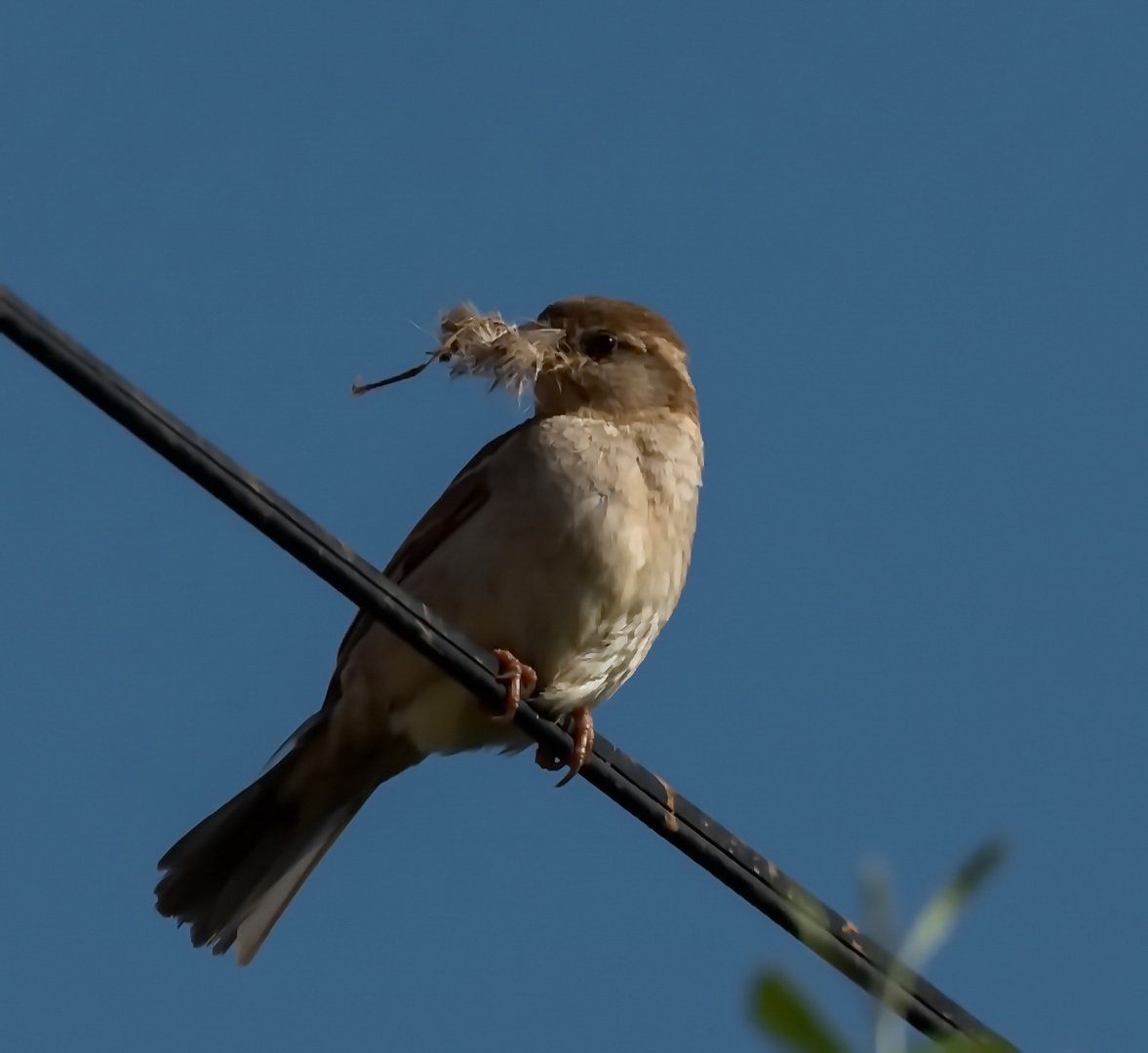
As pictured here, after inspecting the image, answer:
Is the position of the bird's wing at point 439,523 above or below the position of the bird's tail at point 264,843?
above

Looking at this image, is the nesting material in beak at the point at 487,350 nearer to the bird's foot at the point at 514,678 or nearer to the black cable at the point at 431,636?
the bird's foot at the point at 514,678

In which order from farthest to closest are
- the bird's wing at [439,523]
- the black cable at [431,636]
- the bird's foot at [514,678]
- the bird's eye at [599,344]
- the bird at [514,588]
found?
the bird's eye at [599,344] → the bird's wing at [439,523] → the bird at [514,588] → the bird's foot at [514,678] → the black cable at [431,636]

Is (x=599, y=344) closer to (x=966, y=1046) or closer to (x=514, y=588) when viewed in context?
(x=514, y=588)

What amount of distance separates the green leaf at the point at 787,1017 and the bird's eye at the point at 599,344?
15.3 ft

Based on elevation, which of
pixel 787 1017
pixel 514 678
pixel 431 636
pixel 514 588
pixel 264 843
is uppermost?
pixel 514 588

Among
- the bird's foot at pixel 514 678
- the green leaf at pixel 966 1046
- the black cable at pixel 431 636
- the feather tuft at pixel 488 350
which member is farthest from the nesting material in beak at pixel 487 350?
the green leaf at pixel 966 1046

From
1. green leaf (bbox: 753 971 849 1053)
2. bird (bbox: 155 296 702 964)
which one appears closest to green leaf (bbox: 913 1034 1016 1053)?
green leaf (bbox: 753 971 849 1053)

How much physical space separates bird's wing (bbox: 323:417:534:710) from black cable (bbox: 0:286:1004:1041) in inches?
57.8

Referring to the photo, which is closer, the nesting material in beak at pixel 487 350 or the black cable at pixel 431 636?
the black cable at pixel 431 636

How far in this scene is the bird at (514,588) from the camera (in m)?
5.05

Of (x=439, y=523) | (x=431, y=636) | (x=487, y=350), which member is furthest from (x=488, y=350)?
(x=431, y=636)

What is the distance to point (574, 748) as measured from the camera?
4223mm

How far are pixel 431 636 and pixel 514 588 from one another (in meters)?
1.67

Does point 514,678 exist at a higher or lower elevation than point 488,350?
lower
